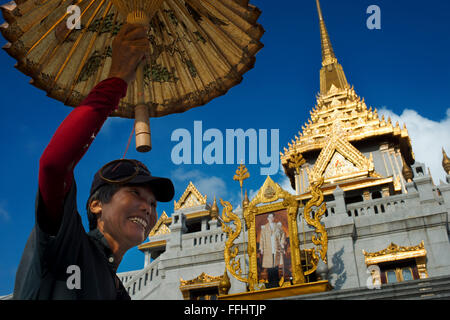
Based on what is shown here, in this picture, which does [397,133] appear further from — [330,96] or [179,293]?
[179,293]

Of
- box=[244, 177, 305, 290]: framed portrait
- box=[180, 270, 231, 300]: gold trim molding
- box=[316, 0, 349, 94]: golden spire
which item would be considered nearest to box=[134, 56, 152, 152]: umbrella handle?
box=[244, 177, 305, 290]: framed portrait

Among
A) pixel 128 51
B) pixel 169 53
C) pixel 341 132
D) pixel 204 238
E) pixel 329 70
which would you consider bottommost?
pixel 128 51

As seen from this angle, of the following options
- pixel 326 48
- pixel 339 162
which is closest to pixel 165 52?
pixel 339 162

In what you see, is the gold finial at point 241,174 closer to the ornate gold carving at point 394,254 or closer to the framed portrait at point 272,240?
the framed portrait at point 272,240

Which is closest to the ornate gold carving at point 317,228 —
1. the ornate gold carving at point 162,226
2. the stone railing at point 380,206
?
the stone railing at point 380,206

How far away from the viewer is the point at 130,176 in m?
2.15

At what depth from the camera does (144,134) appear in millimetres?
2365

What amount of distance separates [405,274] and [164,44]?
13636 mm

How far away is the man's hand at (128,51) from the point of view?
6.61 ft

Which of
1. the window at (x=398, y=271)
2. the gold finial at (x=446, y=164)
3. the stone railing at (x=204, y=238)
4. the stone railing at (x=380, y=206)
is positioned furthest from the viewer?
the gold finial at (x=446, y=164)

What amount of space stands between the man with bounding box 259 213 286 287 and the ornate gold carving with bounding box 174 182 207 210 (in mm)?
15024

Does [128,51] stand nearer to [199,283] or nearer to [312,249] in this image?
[312,249]

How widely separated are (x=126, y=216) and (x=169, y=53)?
5.32ft

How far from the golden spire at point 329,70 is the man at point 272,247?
20594mm
